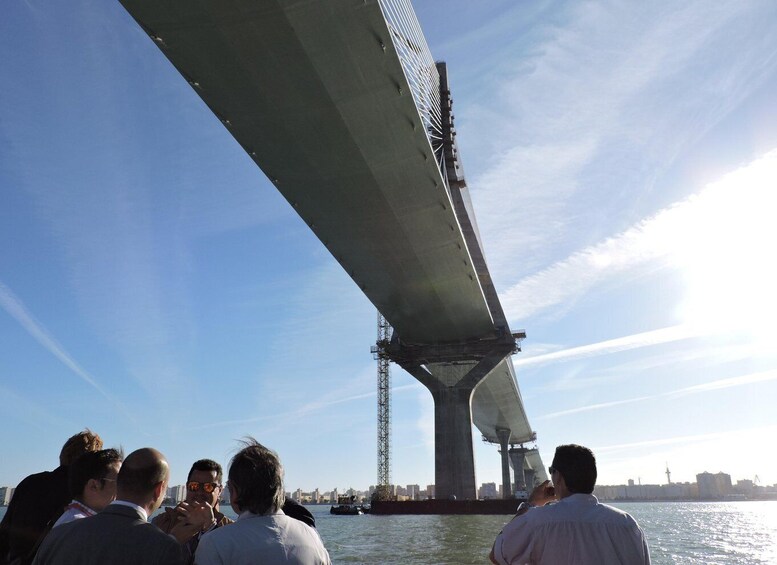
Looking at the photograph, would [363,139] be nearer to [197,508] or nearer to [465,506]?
[197,508]

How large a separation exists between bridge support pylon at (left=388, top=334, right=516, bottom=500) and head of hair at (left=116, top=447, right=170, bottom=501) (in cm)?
4191

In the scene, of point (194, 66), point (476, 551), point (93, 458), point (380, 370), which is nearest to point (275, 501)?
point (93, 458)

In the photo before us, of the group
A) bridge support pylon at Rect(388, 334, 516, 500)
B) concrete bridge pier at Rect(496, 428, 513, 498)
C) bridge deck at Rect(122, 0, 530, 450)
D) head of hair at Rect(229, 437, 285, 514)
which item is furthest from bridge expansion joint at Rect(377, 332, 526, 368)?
concrete bridge pier at Rect(496, 428, 513, 498)

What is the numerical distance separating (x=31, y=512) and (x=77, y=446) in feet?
1.58

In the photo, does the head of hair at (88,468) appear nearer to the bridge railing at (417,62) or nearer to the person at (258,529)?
the person at (258,529)

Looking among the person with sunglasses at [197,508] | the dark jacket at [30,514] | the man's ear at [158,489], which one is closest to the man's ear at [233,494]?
the person with sunglasses at [197,508]

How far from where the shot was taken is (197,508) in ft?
9.87

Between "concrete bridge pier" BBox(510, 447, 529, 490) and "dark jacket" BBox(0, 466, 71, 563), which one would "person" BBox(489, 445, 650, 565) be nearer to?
"dark jacket" BBox(0, 466, 71, 563)

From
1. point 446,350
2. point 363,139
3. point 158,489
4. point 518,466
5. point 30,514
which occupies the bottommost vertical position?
point 30,514

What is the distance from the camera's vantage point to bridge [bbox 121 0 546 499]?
18.1 meters

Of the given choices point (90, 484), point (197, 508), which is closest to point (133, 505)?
point (197, 508)

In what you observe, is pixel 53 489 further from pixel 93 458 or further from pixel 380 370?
pixel 380 370

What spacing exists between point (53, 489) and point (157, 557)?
6.09 feet

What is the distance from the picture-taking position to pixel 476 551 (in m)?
18.2
